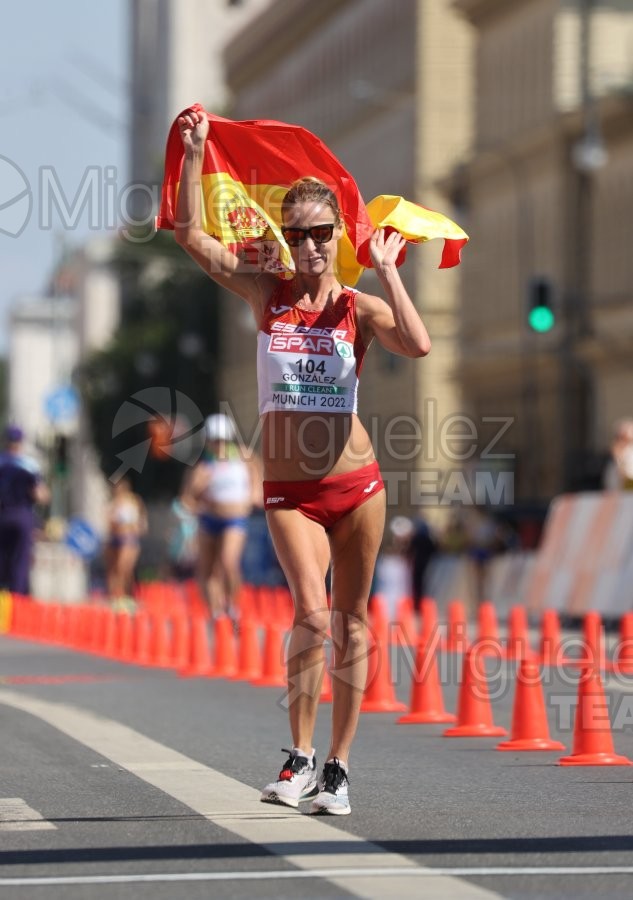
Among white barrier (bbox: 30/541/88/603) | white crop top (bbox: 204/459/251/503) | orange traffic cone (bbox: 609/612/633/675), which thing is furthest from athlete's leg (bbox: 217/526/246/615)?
white barrier (bbox: 30/541/88/603)

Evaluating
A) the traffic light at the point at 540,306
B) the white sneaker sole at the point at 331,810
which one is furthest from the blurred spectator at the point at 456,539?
the white sneaker sole at the point at 331,810

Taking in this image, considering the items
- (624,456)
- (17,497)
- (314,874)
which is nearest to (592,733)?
(314,874)

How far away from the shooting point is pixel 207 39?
127 metres

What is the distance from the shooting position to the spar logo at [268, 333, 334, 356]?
27.8ft

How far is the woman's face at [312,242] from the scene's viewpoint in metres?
8.40

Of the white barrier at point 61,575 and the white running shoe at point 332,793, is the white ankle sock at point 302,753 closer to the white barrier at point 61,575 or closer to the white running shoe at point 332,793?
the white running shoe at point 332,793

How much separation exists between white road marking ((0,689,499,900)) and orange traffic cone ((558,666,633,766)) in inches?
58.4

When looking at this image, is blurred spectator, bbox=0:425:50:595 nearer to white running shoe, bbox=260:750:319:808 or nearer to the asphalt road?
the asphalt road

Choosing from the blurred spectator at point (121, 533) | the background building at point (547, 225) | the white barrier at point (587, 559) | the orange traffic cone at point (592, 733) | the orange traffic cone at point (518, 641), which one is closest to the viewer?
the orange traffic cone at point (592, 733)

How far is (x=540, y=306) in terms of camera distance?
29953 millimetres

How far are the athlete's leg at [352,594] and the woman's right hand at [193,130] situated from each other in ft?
4.16

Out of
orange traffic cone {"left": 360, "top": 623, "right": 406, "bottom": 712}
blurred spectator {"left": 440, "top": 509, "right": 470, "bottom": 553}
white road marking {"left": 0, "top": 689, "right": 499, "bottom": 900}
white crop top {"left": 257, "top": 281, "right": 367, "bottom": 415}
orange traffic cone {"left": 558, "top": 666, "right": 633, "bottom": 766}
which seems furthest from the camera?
blurred spectator {"left": 440, "top": 509, "right": 470, "bottom": 553}

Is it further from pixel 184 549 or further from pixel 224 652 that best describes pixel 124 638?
pixel 184 549

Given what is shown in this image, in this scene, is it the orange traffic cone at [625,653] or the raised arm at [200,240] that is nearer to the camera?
the raised arm at [200,240]
